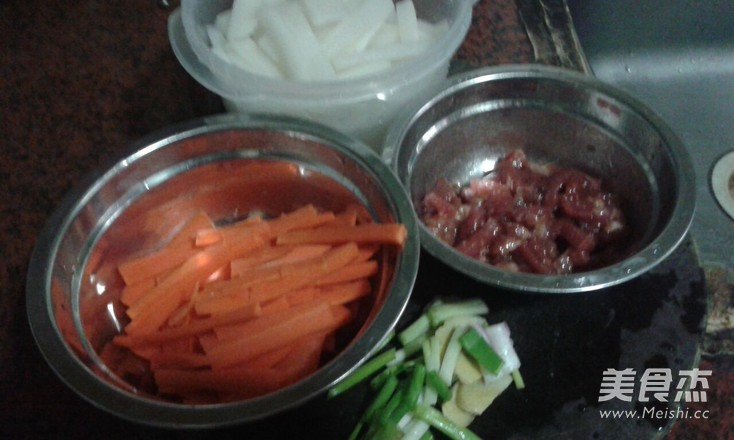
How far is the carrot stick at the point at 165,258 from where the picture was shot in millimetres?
1032

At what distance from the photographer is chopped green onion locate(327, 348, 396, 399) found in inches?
39.0

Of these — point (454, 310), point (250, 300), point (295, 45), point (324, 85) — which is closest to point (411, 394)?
point (454, 310)

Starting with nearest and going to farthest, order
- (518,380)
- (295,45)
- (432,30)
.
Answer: (518,380) → (295,45) → (432,30)

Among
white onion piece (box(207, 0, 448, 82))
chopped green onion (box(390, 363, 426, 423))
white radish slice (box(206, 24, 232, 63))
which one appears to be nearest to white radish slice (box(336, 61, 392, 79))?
white onion piece (box(207, 0, 448, 82))

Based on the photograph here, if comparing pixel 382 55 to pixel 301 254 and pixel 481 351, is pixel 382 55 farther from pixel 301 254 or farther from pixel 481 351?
pixel 481 351

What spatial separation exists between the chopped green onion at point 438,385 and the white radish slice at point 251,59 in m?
0.63

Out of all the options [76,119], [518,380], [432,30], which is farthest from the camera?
[76,119]

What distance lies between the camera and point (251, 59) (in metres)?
1.15

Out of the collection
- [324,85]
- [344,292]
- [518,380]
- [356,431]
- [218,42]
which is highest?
[218,42]

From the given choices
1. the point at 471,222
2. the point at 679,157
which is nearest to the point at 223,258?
the point at 471,222

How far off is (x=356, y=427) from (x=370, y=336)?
0.21 m

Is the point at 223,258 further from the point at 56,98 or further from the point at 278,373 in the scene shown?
the point at 56,98

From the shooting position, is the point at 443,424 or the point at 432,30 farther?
the point at 432,30

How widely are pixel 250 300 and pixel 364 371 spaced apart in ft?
0.74
